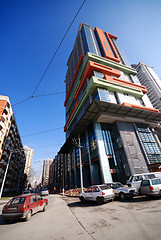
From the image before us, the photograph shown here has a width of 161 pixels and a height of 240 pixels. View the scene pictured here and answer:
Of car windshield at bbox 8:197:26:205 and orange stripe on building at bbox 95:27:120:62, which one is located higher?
orange stripe on building at bbox 95:27:120:62

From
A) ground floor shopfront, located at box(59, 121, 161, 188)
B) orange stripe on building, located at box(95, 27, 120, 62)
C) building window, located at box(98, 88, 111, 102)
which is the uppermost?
orange stripe on building, located at box(95, 27, 120, 62)

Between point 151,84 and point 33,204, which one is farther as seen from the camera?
point 151,84

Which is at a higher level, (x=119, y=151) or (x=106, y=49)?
(x=106, y=49)

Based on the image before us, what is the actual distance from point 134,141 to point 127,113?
6.90 meters

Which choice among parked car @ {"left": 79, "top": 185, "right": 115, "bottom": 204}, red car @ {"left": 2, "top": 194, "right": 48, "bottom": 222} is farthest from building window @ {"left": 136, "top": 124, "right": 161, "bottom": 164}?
red car @ {"left": 2, "top": 194, "right": 48, "bottom": 222}

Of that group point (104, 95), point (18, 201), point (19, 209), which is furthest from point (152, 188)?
point (104, 95)

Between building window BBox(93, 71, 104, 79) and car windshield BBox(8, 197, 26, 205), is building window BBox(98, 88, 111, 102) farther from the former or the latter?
car windshield BBox(8, 197, 26, 205)

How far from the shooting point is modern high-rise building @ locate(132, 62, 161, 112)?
7304 cm

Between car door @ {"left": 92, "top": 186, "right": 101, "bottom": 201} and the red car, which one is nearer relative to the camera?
the red car

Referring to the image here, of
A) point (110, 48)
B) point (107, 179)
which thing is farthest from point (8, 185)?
point (110, 48)

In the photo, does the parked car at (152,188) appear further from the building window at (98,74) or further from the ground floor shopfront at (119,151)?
the building window at (98,74)

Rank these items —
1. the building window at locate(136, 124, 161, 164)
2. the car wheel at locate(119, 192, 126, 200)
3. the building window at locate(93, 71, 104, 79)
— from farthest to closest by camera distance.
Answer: the building window at locate(93, 71, 104, 79) → the building window at locate(136, 124, 161, 164) → the car wheel at locate(119, 192, 126, 200)

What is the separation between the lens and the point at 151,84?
258ft

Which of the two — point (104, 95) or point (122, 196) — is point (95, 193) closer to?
point (122, 196)
